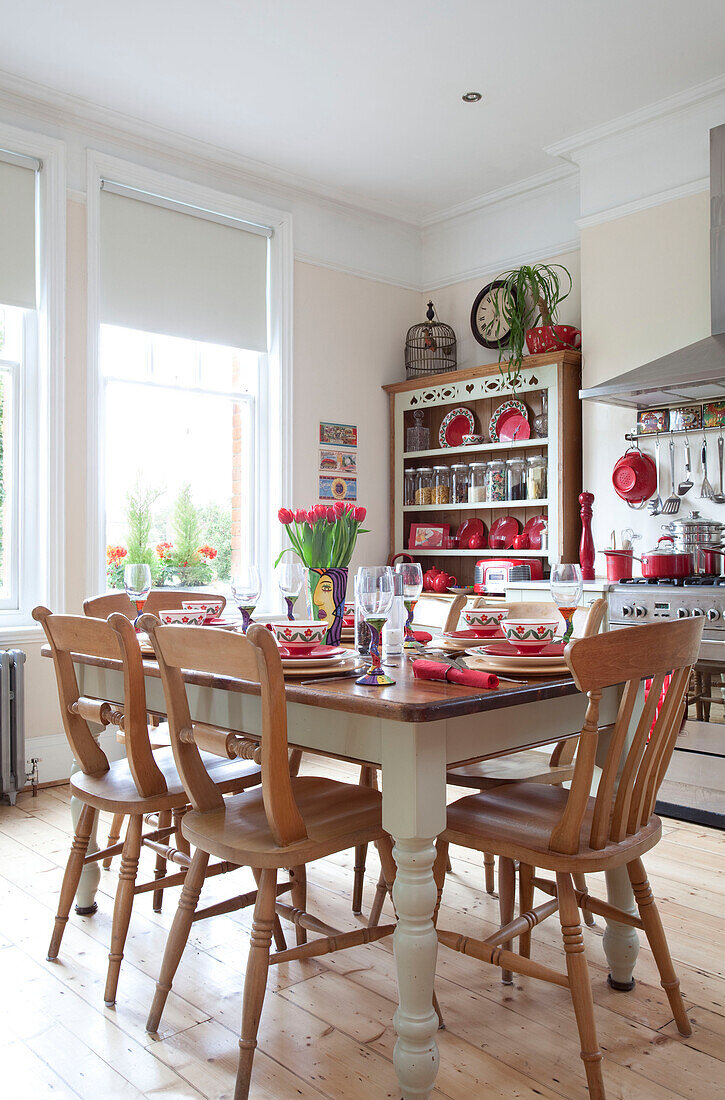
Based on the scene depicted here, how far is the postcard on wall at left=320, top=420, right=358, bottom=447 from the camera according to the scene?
4766 mm

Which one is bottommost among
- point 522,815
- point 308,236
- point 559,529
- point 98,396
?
point 522,815

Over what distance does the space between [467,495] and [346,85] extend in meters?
2.09

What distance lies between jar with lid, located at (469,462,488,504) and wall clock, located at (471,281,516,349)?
649 mm

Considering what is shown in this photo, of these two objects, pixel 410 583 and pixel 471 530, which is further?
pixel 471 530

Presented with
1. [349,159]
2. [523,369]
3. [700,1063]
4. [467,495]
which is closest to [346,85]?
[349,159]

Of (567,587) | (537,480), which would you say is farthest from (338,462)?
(567,587)

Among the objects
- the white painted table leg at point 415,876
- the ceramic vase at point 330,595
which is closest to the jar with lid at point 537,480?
the ceramic vase at point 330,595

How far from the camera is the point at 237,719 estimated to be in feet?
6.01

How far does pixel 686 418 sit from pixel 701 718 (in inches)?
53.2

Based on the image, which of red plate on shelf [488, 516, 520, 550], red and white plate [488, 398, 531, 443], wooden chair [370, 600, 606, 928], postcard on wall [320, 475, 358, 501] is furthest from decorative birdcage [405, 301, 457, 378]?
wooden chair [370, 600, 606, 928]

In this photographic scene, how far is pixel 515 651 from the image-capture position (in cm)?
183

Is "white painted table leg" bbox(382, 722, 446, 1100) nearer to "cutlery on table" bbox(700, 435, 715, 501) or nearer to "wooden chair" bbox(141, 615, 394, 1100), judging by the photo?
"wooden chair" bbox(141, 615, 394, 1100)

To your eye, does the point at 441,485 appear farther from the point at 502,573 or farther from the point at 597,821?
the point at 597,821

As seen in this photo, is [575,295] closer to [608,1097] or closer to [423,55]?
[423,55]
